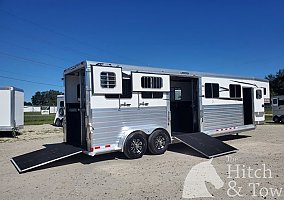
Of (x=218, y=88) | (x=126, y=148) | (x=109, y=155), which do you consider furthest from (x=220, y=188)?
(x=218, y=88)

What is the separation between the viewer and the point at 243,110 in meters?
11.8

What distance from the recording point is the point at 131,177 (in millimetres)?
6035

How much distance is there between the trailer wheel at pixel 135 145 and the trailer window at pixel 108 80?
1.56 metres

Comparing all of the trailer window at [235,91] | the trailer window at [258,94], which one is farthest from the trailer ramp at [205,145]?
the trailer window at [258,94]

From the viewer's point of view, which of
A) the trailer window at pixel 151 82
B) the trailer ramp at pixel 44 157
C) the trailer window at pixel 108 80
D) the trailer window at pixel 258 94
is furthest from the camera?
the trailer window at pixel 258 94

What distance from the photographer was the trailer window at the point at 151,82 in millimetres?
8172

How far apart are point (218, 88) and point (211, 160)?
3.84m

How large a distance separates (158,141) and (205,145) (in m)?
1.50

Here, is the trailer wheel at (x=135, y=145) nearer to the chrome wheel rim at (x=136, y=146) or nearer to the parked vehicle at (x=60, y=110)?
the chrome wheel rim at (x=136, y=146)

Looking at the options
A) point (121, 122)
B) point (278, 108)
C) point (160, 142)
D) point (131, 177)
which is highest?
point (278, 108)

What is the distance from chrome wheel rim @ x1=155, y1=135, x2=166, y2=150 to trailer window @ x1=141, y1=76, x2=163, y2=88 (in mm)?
1610

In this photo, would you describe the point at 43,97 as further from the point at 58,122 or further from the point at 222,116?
the point at 222,116

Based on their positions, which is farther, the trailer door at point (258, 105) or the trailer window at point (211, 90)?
the trailer door at point (258, 105)

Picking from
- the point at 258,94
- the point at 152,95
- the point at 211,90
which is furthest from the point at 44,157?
the point at 258,94
